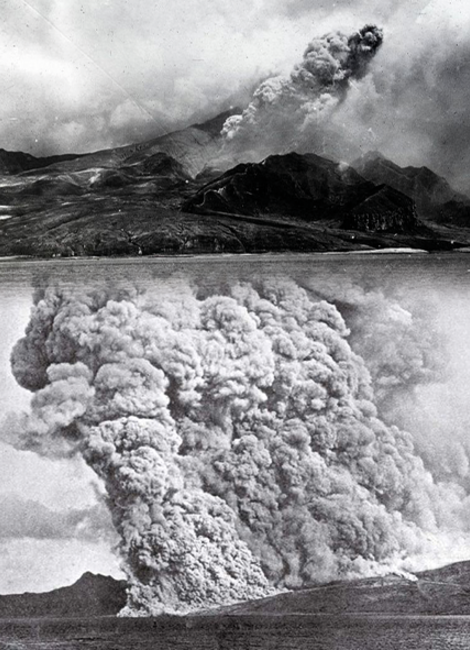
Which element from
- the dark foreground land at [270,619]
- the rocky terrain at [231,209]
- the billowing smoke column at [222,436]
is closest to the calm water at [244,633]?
the dark foreground land at [270,619]

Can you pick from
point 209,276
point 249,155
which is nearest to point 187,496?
point 209,276

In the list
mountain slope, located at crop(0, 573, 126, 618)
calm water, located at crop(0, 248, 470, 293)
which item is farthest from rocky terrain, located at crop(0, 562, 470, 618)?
calm water, located at crop(0, 248, 470, 293)

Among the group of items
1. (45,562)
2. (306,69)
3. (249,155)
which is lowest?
(45,562)

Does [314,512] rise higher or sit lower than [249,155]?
lower

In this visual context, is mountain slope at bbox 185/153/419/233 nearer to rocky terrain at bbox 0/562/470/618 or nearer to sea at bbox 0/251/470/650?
sea at bbox 0/251/470/650

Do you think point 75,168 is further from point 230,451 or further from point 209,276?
point 230,451

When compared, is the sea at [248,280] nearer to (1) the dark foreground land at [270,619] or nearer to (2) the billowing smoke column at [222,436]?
(1) the dark foreground land at [270,619]

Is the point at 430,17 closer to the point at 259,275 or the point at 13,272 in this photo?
the point at 259,275

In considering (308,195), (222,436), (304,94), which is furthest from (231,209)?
(222,436)
